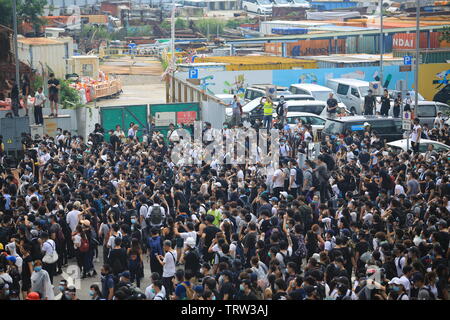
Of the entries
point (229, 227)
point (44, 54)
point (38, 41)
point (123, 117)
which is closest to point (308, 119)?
point (123, 117)

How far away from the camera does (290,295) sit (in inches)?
398

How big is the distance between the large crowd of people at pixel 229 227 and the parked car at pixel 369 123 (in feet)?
8.29

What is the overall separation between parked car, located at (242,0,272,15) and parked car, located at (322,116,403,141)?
274ft

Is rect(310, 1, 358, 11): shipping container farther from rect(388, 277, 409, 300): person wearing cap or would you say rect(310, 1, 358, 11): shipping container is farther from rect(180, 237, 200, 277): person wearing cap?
rect(388, 277, 409, 300): person wearing cap

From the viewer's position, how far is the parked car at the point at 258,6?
107750 mm

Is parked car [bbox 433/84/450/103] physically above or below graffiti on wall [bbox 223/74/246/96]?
below

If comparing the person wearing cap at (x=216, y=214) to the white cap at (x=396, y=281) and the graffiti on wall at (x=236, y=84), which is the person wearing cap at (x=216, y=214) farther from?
the graffiti on wall at (x=236, y=84)

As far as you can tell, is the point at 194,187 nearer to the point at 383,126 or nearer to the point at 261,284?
the point at 261,284

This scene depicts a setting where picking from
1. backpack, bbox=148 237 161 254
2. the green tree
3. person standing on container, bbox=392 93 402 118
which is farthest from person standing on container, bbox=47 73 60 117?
the green tree

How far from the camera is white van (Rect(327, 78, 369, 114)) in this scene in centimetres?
3195

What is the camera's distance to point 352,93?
32.5 meters

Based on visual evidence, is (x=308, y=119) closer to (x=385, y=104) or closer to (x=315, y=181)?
(x=385, y=104)

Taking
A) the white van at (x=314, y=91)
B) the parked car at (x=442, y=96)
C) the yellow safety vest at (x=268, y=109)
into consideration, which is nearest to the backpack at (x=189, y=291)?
the yellow safety vest at (x=268, y=109)
